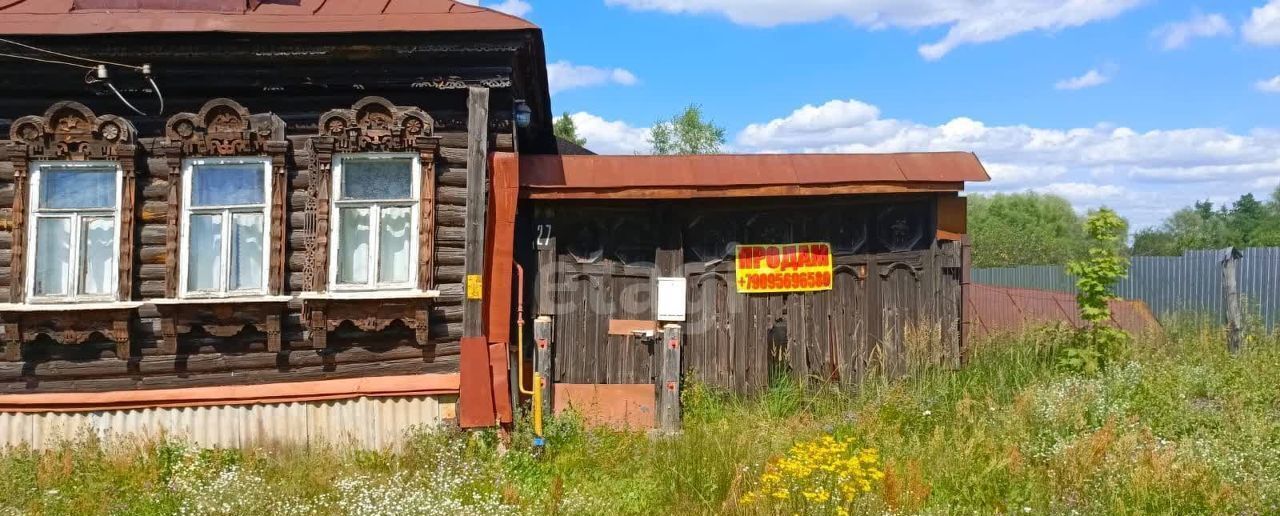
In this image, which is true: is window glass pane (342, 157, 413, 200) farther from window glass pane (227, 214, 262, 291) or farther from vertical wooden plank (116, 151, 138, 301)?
vertical wooden plank (116, 151, 138, 301)

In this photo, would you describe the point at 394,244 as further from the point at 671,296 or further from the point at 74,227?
the point at 74,227

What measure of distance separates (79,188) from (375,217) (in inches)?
99.6

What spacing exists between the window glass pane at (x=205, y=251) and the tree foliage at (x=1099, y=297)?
7.49 m

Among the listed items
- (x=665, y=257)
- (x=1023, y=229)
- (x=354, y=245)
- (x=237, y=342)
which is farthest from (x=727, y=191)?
(x=1023, y=229)

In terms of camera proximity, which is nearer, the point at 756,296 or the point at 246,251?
the point at 246,251

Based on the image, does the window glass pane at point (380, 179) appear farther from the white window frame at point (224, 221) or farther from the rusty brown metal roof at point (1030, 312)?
the rusty brown metal roof at point (1030, 312)

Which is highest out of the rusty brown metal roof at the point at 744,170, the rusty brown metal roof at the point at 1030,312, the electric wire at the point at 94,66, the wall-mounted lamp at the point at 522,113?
the electric wire at the point at 94,66

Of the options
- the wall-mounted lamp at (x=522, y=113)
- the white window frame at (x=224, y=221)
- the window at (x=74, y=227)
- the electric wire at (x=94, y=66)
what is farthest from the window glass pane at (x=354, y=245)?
the window at (x=74, y=227)

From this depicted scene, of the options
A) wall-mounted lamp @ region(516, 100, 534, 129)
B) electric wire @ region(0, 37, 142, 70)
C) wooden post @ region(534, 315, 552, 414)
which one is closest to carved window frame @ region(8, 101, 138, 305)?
electric wire @ region(0, 37, 142, 70)

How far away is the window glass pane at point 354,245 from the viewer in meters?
6.36

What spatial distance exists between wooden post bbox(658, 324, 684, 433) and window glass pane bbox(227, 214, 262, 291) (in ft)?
11.5

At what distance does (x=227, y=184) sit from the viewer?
21.0 feet

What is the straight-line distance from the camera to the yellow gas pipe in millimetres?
6258

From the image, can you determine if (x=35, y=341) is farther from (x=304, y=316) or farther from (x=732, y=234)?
(x=732, y=234)
